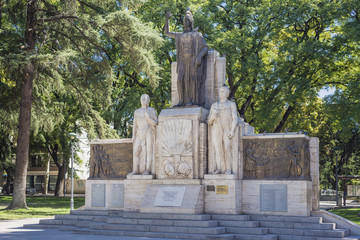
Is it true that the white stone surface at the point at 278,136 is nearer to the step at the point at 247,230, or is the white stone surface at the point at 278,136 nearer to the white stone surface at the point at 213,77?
the white stone surface at the point at 213,77

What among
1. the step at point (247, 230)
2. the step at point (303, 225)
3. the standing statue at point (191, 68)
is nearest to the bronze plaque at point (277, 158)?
the step at point (303, 225)

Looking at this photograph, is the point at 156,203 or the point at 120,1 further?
the point at 120,1

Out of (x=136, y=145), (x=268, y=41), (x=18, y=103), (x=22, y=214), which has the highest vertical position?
(x=268, y=41)

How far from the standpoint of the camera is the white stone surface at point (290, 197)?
13.5 m

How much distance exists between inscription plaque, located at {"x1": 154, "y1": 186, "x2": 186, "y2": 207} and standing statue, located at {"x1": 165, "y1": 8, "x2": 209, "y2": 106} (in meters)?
2.90

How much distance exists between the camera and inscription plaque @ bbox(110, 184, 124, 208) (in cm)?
1608

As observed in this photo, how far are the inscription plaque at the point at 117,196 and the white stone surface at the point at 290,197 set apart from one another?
4.28 metres

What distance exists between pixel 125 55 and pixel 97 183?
9.56 metres

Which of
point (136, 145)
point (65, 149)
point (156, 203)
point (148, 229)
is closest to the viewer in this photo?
point (148, 229)

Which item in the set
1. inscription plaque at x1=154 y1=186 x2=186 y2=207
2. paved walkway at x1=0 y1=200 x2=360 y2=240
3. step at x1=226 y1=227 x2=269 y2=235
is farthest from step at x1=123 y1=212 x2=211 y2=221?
paved walkway at x1=0 y1=200 x2=360 y2=240

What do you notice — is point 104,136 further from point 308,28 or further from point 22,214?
point 308,28

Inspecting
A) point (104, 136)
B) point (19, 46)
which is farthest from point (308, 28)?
point (19, 46)

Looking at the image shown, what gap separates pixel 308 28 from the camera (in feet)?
91.7

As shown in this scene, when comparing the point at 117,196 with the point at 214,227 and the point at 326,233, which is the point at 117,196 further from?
the point at 326,233
